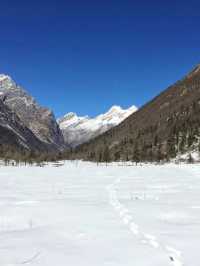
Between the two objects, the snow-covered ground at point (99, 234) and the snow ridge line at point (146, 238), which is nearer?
the snow-covered ground at point (99, 234)

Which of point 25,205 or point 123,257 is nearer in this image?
point 123,257

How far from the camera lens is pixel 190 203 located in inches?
732

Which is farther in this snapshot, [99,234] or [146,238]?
[99,234]

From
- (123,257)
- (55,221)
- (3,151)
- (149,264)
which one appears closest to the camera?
(149,264)

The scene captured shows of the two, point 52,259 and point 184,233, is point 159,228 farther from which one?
point 52,259

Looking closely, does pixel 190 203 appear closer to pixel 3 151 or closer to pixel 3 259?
pixel 3 259

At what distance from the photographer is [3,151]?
7810 inches

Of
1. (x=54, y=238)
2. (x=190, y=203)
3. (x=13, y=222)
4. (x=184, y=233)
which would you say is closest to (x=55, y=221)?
(x=13, y=222)

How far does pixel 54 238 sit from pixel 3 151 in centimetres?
19308

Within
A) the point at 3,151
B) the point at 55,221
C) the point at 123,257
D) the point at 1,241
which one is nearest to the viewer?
the point at 123,257

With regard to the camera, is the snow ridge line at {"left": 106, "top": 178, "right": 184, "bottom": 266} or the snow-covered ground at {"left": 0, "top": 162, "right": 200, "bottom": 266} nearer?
the snow-covered ground at {"left": 0, "top": 162, "right": 200, "bottom": 266}

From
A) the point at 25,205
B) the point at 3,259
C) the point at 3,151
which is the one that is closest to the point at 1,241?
the point at 3,259

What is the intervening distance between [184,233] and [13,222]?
5.64 m

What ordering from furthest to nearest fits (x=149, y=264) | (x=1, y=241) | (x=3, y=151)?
1. (x=3, y=151)
2. (x=1, y=241)
3. (x=149, y=264)
